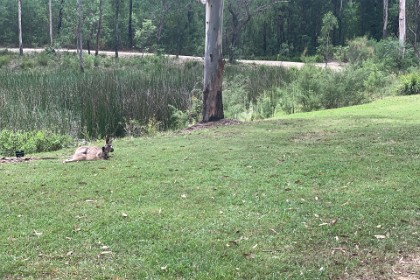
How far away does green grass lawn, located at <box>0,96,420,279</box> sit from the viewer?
11.1 feet

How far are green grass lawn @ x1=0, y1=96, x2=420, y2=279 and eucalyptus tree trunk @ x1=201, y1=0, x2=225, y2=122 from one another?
3.00 m

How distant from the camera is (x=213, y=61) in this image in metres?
9.99

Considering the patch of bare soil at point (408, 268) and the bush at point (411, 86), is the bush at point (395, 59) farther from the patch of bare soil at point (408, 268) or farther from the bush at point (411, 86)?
the patch of bare soil at point (408, 268)

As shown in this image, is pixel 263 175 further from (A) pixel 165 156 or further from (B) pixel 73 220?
(B) pixel 73 220

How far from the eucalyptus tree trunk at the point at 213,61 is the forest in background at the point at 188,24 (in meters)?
20.5

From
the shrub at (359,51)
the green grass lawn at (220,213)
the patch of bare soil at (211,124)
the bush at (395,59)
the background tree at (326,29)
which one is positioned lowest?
the green grass lawn at (220,213)

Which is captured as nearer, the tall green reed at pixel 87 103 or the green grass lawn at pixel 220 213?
the green grass lawn at pixel 220 213

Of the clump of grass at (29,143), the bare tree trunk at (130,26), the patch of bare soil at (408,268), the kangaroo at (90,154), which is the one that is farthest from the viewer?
the bare tree trunk at (130,26)

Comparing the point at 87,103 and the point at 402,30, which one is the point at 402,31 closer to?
the point at 402,30

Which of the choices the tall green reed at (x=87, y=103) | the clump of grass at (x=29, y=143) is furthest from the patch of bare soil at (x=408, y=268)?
the tall green reed at (x=87, y=103)

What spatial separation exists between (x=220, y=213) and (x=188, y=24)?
30.4 m

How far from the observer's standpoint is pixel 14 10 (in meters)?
34.0

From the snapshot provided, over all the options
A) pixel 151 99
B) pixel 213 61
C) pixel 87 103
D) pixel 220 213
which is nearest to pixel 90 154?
pixel 220 213

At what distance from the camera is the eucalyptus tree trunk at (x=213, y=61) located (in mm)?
9891
